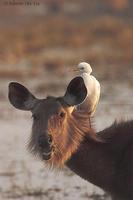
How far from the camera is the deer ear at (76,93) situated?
7801mm

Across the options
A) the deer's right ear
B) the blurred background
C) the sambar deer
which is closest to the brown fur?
the sambar deer

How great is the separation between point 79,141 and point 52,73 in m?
24.1

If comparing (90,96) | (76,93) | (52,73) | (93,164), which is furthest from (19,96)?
(52,73)

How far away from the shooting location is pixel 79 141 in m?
7.92

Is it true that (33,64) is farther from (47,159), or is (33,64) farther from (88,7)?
(88,7)

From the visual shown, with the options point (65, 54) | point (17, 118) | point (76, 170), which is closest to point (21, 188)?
point (76, 170)

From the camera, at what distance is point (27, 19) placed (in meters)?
64.2

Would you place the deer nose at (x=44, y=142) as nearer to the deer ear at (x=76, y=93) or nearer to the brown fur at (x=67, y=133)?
the brown fur at (x=67, y=133)

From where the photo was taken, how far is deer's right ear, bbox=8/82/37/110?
26.3 feet

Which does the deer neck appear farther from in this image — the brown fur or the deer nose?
the deer nose

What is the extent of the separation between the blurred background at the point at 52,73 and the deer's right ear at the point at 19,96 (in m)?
2.93

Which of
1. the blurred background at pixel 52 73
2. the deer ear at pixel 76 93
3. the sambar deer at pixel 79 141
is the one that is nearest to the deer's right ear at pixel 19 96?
the sambar deer at pixel 79 141

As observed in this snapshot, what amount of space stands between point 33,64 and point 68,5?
141 ft

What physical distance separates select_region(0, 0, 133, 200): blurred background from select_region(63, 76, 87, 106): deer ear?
3041 millimetres
